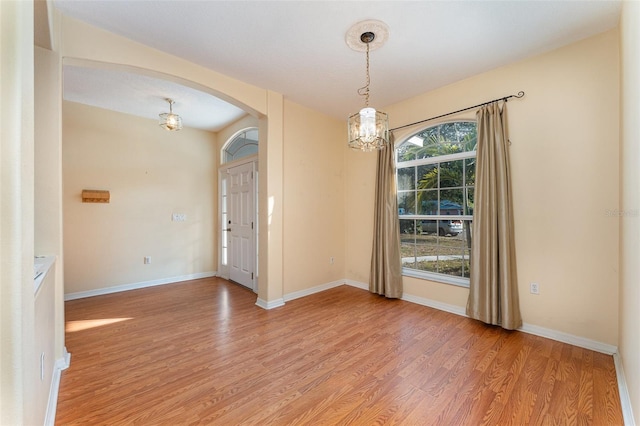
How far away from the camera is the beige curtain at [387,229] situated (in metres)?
3.75

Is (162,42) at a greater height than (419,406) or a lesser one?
greater

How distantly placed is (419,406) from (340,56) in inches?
120

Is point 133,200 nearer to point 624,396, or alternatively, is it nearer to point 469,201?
point 469,201

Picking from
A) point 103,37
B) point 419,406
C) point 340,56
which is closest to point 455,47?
point 340,56

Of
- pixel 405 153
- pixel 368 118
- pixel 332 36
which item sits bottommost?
pixel 368 118

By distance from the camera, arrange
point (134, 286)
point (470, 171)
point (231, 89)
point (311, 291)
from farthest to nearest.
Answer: point (134, 286) < point (311, 291) < point (470, 171) < point (231, 89)

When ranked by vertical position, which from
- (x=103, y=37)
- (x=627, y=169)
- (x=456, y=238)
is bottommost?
(x=456, y=238)

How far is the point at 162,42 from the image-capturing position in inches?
95.9

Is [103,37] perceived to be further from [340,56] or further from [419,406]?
[419,406]

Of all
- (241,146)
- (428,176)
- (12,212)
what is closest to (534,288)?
(428,176)

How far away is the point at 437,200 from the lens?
11.5 ft

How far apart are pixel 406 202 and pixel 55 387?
13.1 ft

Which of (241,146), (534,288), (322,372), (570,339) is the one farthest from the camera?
(241,146)

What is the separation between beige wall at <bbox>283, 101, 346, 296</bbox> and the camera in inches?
151
